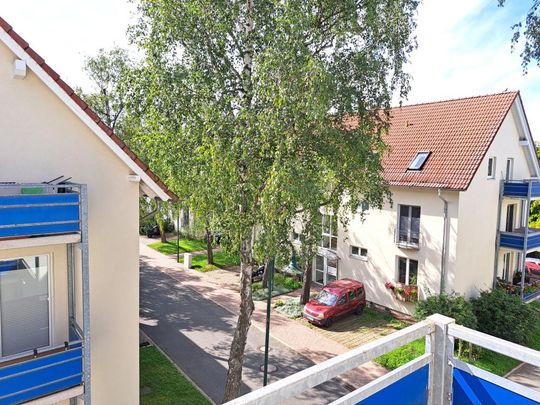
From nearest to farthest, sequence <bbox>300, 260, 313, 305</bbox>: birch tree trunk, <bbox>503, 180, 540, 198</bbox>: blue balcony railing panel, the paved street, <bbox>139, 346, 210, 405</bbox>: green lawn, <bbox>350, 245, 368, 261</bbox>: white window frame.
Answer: <bbox>139, 346, 210, 405</bbox>: green lawn → the paved street → <bbox>503, 180, 540, 198</bbox>: blue balcony railing panel → <bbox>300, 260, 313, 305</bbox>: birch tree trunk → <bbox>350, 245, 368, 261</bbox>: white window frame

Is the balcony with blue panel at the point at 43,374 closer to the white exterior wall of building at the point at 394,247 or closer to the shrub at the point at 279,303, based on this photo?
the white exterior wall of building at the point at 394,247

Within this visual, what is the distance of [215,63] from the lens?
31.4 ft

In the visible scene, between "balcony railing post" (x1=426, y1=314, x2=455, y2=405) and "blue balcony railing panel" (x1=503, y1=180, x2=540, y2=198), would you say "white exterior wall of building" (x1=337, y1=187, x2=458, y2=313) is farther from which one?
"balcony railing post" (x1=426, y1=314, x2=455, y2=405)

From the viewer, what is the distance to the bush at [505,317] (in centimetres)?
1577

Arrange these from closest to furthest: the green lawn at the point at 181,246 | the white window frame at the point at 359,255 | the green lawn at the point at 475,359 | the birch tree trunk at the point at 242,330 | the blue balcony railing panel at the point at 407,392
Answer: the blue balcony railing panel at the point at 407,392 → the birch tree trunk at the point at 242,330 → the green lawn at the point at 475,359 → the white window frame at the point at 359,255 → the green lawn at the point at 181,246

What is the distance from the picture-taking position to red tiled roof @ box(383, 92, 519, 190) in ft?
54.2

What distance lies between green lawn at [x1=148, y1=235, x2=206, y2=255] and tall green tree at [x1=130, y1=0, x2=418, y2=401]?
22496 millimetres

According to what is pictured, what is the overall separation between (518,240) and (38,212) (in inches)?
777

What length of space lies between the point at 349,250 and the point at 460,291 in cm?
558

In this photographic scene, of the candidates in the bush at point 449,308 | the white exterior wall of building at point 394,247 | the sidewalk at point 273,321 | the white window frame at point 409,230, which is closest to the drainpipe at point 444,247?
the white exterior wall of building at point 394,247

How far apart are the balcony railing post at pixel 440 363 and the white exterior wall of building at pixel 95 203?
6.82 m

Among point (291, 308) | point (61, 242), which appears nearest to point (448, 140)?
point (291, 308)

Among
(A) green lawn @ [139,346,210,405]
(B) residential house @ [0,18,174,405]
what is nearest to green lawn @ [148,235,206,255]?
(A) green lawn @ [139,346,210,405]

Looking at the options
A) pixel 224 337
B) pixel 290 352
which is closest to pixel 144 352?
pixel 224 337
